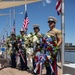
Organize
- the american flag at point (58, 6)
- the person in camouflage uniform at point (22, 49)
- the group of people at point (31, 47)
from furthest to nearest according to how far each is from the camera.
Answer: the person in camouflage uniform at point (22, 49), the american flag at point (58, 6), the group of people at point (31, 47)

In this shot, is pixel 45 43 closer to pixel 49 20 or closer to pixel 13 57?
pixel 49 20

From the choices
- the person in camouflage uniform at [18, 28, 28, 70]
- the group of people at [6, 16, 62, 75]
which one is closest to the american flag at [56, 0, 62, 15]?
the group of people at [6, 16, 62, 75]

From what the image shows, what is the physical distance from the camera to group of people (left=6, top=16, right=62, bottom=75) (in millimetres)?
6918

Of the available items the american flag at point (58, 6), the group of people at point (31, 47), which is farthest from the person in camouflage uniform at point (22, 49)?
the american flag at point (58, 6)

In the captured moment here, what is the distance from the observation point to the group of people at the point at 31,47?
692 cm

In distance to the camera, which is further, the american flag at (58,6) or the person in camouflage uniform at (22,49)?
the person in camouflage uniform at (22,49)

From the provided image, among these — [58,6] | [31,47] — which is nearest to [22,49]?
[31,47]

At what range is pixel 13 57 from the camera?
1177 cm

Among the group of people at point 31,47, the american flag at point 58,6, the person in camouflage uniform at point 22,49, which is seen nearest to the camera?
the group of people at point 31,47

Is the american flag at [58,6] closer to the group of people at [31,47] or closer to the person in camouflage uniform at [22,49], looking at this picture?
the group of people at [31,47]

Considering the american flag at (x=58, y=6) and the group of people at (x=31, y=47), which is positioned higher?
the american flag at (x=58, y=6)

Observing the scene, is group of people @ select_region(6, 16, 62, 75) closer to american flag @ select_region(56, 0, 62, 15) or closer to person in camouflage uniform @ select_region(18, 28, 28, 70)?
person in camouflage uniform @ select_region(18, 28, 28, 70)

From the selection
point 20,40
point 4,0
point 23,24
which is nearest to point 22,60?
point 20,40

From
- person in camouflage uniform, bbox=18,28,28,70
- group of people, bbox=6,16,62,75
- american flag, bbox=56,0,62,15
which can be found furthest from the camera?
person in camouflage uniform, bbox=18,28,28,70
